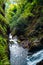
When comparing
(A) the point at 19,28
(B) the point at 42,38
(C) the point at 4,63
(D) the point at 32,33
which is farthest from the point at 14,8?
(C) the point at 4,63

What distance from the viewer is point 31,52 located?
16.2m

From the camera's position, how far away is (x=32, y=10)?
84.6 feet

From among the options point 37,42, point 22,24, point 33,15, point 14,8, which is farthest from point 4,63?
point 14,8

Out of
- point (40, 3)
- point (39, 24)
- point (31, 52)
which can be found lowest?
point (31, 52)

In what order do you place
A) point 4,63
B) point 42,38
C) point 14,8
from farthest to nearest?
point 14,8, point 42,38, point 4,63

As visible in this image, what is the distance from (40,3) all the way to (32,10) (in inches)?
90.1

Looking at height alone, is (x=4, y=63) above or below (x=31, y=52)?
above

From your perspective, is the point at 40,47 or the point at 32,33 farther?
the point at 32,33

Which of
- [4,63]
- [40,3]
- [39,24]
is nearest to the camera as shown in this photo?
[4,63]

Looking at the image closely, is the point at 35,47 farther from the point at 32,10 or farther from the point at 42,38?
the point at 32,10

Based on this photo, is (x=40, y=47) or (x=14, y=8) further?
(x=14, y=8)

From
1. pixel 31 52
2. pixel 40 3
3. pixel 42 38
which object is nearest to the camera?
pixel 31 52

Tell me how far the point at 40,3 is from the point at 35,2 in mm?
1275

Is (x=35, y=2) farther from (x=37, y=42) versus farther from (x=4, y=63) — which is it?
(x=4, y=63)
